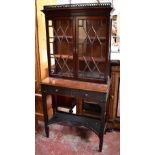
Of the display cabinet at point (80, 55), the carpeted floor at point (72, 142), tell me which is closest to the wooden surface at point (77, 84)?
the display cabinet at point (80, 55)

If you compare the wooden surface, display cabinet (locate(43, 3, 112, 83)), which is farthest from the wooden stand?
display cabinet (locate(43, 3, 112, 83))

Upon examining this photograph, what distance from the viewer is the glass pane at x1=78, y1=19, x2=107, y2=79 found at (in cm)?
195

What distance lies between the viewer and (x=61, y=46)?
7.36 ft

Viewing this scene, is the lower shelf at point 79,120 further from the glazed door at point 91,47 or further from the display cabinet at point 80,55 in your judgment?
the glazed door at point 91,47

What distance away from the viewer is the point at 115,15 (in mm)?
2559

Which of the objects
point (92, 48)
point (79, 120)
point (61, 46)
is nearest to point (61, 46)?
point (61, 46)

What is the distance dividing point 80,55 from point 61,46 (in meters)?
0.33

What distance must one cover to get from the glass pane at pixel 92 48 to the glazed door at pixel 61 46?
0.11 m

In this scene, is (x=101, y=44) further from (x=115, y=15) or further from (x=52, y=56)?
(x=115, y=15)

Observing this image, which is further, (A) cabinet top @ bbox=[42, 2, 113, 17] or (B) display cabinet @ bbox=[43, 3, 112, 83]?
(B) display cabinet @ bbox=[43, 3, 112, 83]

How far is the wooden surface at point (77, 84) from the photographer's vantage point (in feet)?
6.29

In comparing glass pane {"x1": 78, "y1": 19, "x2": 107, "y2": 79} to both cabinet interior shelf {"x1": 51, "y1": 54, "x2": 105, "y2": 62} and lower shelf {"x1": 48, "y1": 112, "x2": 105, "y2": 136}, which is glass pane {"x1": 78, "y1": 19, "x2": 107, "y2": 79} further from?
lower shelf {"x1": 48, "y1": 112, "x2": 105, "y2": 136}

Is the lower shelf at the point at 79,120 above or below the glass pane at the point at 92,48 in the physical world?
below
